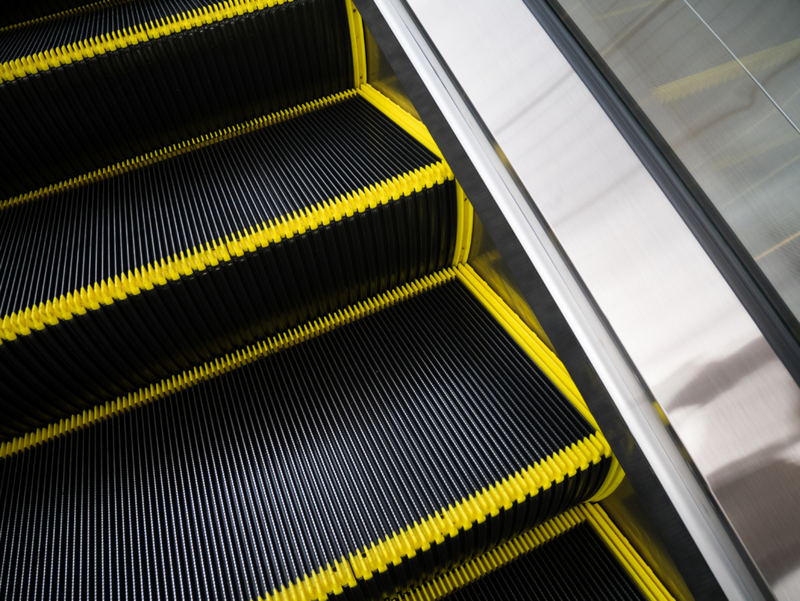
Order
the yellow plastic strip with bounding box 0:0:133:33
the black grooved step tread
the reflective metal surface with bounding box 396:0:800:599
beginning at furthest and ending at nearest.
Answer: the yellow plastic strip with bounding box 0:0:133:33 < the black grooved step tread < the reflective metal surface with bounding box 396:0:800:599

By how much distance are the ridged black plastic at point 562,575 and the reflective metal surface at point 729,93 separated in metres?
0.69

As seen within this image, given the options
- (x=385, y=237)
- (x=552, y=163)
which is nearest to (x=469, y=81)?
(x=552, y=163)

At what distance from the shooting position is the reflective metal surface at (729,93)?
3.35 ft

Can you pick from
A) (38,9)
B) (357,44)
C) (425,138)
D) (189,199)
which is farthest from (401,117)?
(38,9)

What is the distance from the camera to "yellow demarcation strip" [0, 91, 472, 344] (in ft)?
3.65

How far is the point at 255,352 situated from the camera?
1412 mm

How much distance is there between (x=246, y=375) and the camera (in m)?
1.36

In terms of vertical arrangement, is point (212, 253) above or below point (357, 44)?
below

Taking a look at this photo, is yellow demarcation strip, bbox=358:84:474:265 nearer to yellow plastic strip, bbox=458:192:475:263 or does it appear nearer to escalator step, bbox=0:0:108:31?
yellow plastic strip, bbox=458:192:475:263

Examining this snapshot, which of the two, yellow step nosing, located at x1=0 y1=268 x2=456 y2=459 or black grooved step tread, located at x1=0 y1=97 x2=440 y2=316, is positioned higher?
black grooved step tread, located at x1=0 y1=97 x2=440 y2=316

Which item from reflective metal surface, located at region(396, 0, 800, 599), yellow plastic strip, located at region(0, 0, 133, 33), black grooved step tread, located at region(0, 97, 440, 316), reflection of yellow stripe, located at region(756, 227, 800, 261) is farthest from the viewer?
yellow plastic strip, located at region(0, 0, 133, 33)

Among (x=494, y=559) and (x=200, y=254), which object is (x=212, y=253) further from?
(x=494, y=559)

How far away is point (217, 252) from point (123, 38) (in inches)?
27.9

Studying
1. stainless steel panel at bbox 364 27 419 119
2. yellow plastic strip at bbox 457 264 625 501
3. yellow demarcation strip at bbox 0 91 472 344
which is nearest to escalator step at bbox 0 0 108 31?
stainless steel panel at bbox 364 27 419 119
